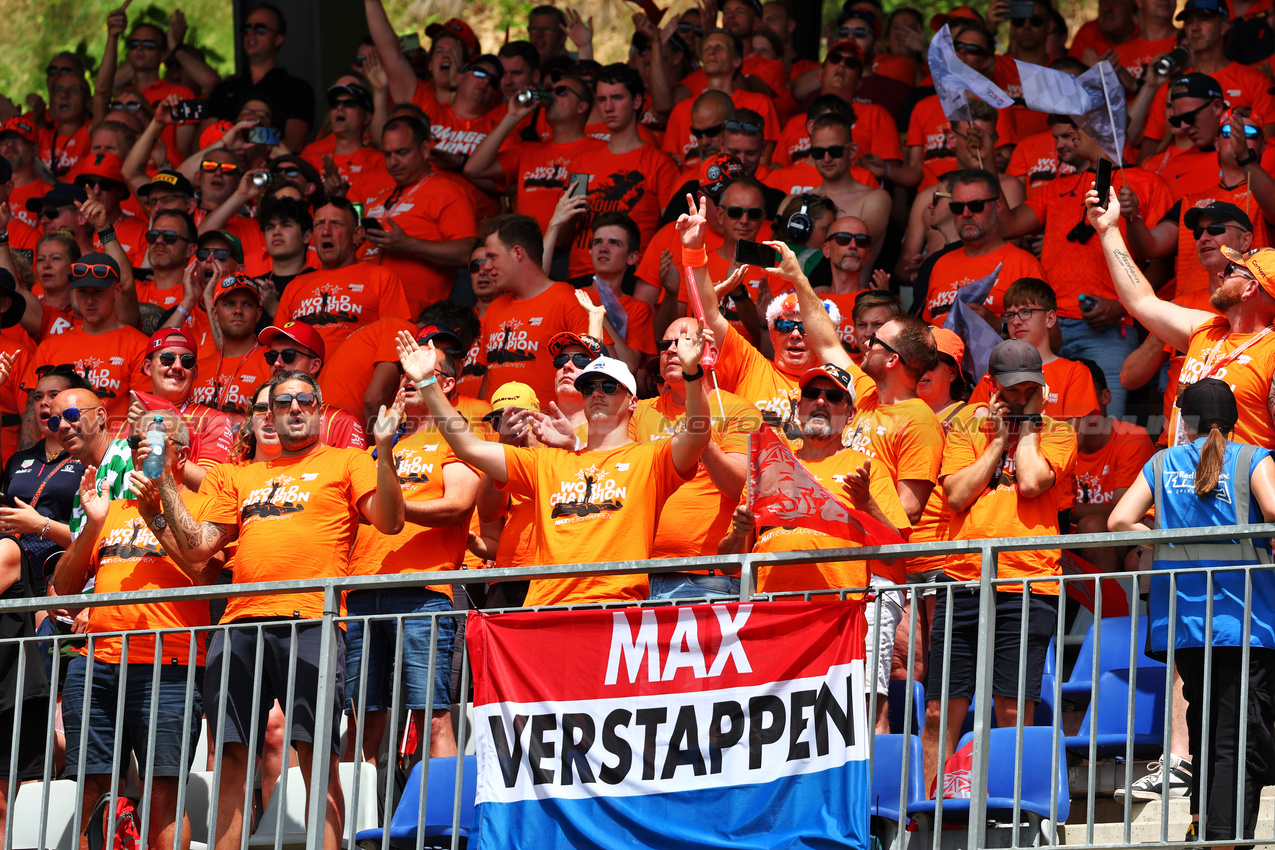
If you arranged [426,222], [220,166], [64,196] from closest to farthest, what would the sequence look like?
[426,222], [64,196], [220,166]

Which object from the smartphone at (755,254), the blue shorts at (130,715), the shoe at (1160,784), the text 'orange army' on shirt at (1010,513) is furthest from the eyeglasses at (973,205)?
the blue shorts at (130,715)

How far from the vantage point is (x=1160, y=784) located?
638 cm

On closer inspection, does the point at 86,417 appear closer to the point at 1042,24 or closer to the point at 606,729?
the point at 606,729

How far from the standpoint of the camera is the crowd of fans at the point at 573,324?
6.82m

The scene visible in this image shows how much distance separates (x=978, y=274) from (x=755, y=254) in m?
1.76

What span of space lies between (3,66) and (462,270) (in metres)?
9.06

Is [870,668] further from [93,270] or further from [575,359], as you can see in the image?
[93,270]

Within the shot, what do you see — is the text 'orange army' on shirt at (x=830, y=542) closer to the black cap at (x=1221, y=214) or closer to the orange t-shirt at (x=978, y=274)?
the black cap at (x=1221, y=214)

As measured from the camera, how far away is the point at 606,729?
5.68m

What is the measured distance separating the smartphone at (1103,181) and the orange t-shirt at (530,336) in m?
Answer: 3.03

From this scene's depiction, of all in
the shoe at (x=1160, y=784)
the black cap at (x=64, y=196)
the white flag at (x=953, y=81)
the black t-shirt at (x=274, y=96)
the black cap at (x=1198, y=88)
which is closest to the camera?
the shoe at (x=1160, y=784)

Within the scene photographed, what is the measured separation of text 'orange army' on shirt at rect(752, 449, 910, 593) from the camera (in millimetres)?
6664

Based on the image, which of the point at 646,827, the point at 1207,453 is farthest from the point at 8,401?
the point at 1207,453

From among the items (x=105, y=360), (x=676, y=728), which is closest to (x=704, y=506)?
(x=676, y=728)
